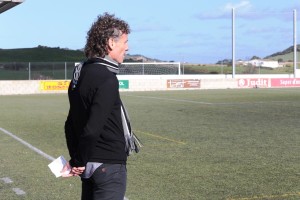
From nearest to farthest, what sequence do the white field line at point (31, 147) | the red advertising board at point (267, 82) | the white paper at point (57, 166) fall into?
1. the white paper at point (57, 166)
2. the white field line at point (31, 147)
3. the red advertising board at point (267, 82)

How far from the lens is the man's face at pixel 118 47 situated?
3574mm

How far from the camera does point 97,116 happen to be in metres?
3.41

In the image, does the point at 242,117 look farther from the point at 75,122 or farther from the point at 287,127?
the point at 75,122

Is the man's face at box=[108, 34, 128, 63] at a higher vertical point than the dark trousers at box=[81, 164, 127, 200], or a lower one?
higher

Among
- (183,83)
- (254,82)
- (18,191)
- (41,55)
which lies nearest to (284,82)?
(254,82)

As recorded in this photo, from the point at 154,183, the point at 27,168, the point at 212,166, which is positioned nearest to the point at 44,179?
the point at 27,168

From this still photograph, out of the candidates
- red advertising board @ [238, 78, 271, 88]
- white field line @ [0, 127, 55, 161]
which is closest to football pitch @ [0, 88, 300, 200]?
white field line @ [0, 127, 55, 161]

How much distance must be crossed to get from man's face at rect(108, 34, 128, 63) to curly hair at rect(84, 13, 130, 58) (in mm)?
29

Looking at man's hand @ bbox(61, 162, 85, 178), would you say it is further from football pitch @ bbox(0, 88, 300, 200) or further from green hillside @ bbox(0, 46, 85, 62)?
green hillside @ bbox(0, 46, 85, 62)

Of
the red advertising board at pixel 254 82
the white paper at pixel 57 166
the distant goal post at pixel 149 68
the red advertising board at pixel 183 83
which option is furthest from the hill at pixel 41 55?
the white paper at pixel 57 166

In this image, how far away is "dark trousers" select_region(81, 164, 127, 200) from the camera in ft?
11.5

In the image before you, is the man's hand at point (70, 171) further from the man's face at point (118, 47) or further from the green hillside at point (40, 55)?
the green hillside at point (40, 55)

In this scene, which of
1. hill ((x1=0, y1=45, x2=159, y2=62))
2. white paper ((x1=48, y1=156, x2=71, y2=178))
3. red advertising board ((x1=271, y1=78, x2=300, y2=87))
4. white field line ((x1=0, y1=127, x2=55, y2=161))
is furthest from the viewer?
→ hill ((x1=0, y1=45, x2=159, y2=62))

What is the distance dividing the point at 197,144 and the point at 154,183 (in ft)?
14.7
